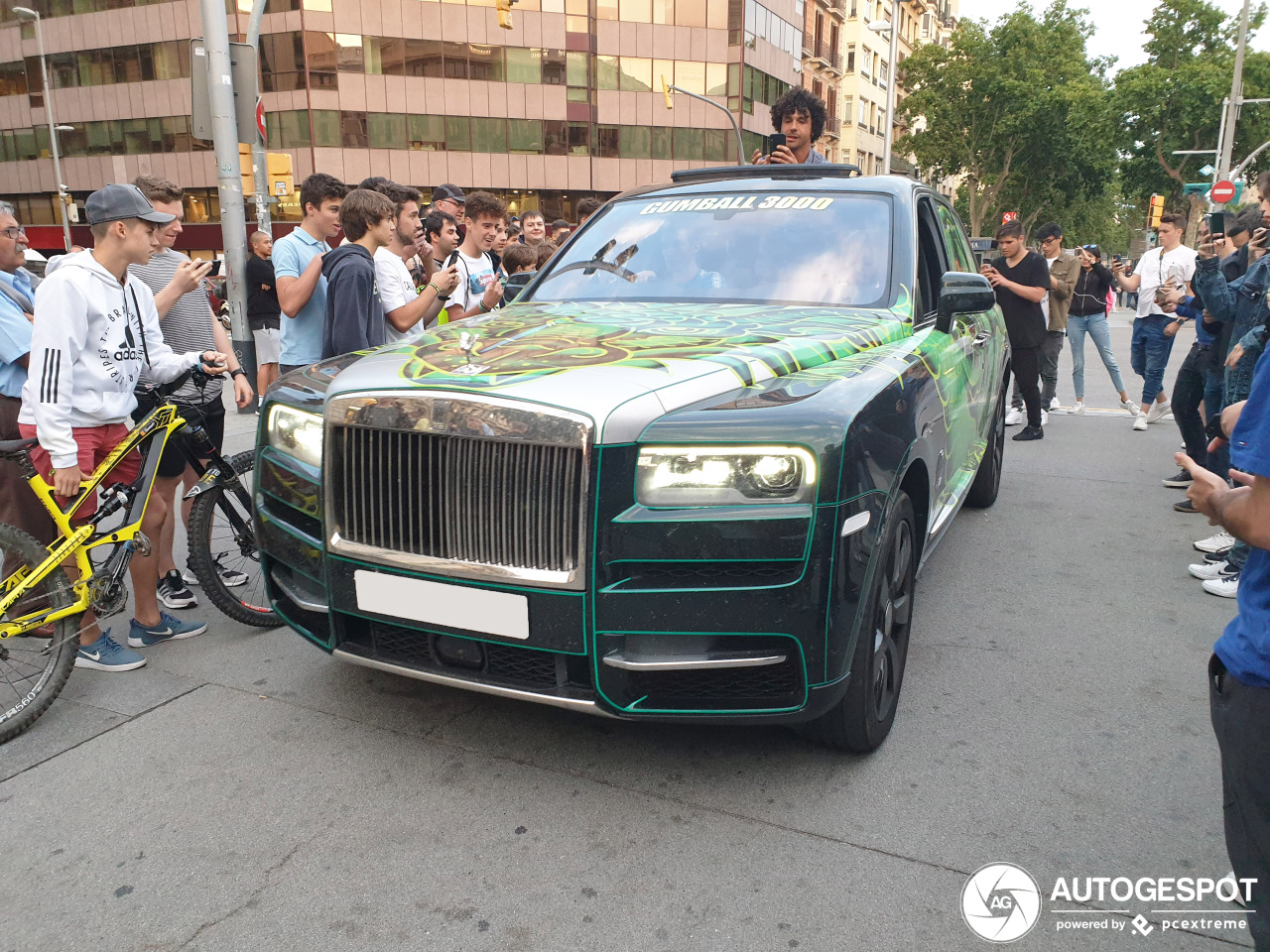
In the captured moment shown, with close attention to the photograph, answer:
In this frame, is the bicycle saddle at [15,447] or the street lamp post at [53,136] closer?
the bicycle saddle at [15,447]

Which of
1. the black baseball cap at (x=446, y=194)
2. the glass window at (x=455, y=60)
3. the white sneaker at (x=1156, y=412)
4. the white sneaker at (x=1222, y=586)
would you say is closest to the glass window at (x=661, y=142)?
the glass window at (x=455, y=60)

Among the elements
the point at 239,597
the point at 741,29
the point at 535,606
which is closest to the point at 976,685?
the point at 535,606

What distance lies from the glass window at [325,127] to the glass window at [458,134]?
471cm

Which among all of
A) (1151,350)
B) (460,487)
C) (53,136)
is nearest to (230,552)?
(460,487)

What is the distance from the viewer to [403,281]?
5.21 metres

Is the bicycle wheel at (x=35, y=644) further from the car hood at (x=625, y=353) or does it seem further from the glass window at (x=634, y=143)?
the glass window at (x=634, y=143)

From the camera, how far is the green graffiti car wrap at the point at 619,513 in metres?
2.48

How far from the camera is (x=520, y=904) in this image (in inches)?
94.0

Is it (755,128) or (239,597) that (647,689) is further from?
(755,128)

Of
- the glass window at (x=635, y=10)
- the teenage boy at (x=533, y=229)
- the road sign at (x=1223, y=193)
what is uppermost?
the glass window at (x=635, y=10)

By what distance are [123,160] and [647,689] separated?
2001 inches

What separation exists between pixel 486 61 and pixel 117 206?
42004 millimetres

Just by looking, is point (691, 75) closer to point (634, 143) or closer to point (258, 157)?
point (634, 143)

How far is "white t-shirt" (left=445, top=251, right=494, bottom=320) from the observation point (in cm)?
602
